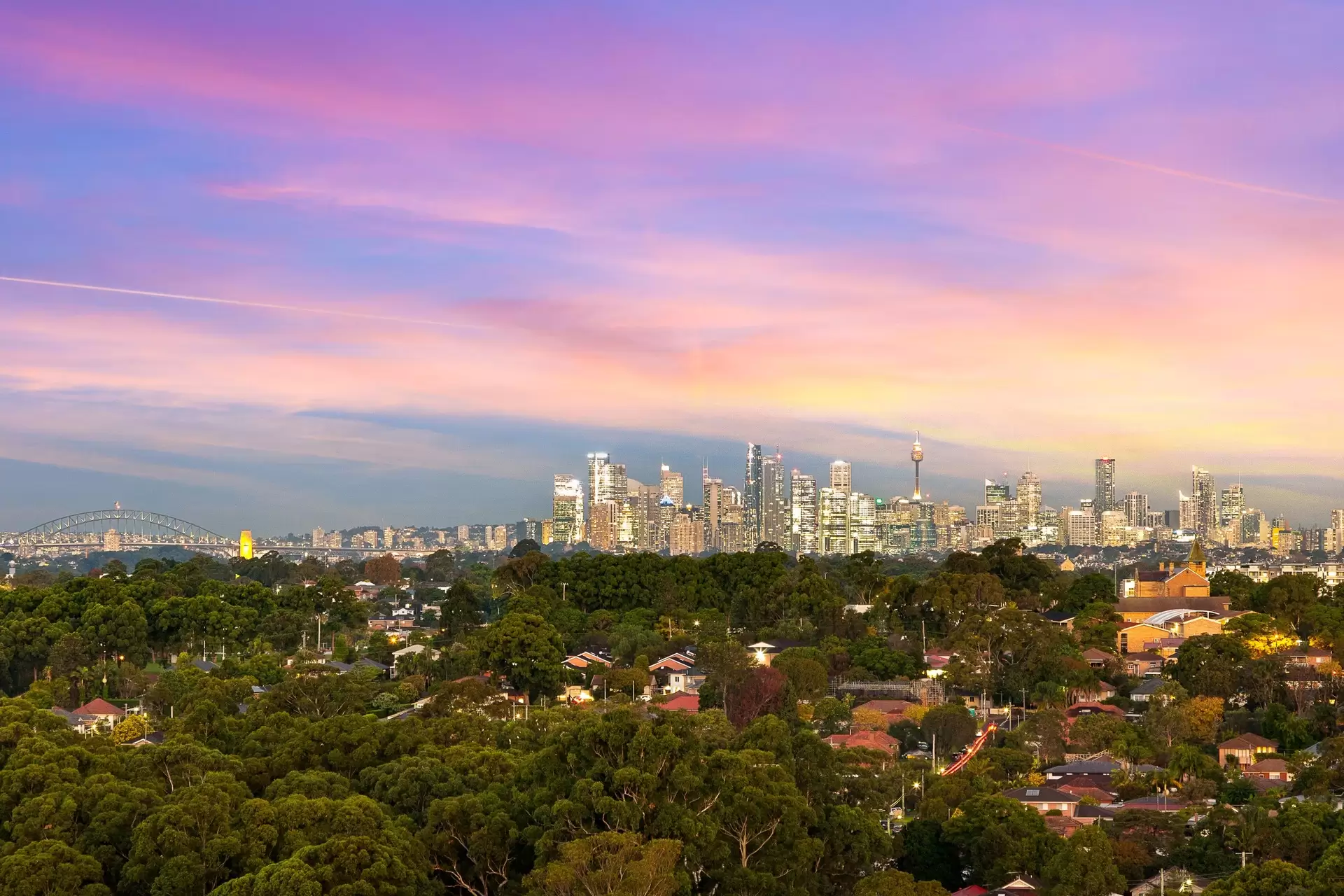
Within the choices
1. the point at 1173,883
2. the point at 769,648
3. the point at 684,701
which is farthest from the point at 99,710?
the point at 1173,883

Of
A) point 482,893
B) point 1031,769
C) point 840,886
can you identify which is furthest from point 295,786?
point 1031,769

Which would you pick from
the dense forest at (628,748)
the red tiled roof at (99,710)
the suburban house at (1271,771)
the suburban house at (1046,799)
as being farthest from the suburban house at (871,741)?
the red tiled roof at (99,710)

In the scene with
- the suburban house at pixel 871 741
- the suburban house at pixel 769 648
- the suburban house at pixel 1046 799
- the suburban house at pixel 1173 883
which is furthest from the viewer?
the suburban house at pixel 769 648

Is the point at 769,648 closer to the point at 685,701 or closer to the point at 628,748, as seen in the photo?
the point at 685,701

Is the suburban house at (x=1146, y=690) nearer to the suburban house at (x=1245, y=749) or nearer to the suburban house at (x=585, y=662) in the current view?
the suburban house at (x=1245, y=749)

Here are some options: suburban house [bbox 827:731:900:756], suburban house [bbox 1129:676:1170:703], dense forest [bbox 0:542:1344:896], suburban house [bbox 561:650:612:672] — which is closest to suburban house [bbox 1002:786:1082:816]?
dense forest [bbox 0:542:1344:896]

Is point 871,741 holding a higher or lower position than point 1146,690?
higher
